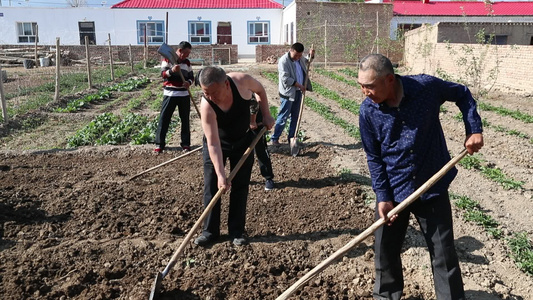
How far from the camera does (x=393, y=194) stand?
303 cm

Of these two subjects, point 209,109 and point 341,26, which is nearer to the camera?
point 209,109

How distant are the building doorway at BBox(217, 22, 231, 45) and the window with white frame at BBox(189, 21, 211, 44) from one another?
0.69 m

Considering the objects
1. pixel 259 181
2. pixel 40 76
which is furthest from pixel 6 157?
pixel 40 76

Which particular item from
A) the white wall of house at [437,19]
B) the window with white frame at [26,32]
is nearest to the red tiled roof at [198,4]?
the window with white frame at [26,32]

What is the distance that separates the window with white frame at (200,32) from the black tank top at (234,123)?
96.2 feet

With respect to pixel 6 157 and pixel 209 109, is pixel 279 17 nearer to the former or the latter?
pixel 6 157

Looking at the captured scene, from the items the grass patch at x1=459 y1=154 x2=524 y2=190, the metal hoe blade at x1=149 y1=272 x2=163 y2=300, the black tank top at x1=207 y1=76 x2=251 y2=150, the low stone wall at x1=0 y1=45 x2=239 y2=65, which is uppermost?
the low stone wall at x1=0 y1=45 x2=239 y2=65

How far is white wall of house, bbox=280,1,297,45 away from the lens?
2717 cm

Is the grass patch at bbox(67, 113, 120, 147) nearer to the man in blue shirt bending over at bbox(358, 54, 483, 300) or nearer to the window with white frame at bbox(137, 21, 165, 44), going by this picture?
the man in blue shirt bending over at bbox(358, 54, 483, 300)

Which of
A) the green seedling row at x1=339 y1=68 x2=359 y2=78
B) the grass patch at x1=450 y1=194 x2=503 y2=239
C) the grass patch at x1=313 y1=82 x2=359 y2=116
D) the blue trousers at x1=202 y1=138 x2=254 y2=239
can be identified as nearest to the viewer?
the blue trousers at x1=202 y1=138 x2=254 y2=239

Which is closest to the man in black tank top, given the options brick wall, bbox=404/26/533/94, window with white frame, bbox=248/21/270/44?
brick wall, bbox=404/26/533/94

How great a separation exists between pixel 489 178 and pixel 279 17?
1090 inches

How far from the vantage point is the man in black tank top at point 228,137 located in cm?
376

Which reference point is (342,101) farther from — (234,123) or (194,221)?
(234,123)
